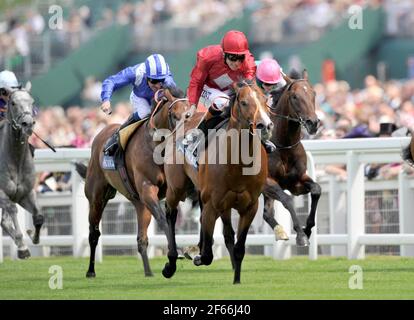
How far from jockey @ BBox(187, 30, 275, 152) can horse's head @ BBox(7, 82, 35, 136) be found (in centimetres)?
213

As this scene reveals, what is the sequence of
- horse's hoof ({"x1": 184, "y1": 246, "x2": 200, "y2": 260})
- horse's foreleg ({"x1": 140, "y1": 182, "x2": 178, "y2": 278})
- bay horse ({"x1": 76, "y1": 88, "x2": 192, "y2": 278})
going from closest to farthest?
horse's foreleg ({"x1": 140, "y1": 182, "x2": 178, "y2": 278}), horse's hoof ({"x1": 184, "y1": 246, "x2": 200, "y2": 260}), bay horse ({"x1": 76, "y1": 88, "x2": 192, "y2": 278})

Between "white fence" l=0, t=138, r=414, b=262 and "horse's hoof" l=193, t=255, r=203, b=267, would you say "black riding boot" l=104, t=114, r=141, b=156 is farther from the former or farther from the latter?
"white fence" l=0, t=138, r=414, b=262

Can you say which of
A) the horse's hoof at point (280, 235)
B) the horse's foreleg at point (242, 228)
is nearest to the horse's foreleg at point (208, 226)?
the horse's foreleg at point (242, 228)

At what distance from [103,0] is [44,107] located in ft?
11.8

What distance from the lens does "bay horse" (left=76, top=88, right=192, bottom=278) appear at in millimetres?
12438

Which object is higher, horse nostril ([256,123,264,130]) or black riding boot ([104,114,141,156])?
black riding boot ([104,114,141,156])

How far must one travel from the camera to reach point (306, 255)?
49.7 feet

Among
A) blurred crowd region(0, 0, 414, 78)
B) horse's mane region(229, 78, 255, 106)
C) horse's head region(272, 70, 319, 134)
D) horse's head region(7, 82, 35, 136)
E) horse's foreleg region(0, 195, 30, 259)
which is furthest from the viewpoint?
blurred crowd region(0, 0, 414, 78)

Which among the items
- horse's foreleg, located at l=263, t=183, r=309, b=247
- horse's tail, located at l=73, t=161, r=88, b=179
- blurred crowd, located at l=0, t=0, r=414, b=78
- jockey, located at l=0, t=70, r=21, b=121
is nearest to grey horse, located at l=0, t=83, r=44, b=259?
jockey, located at l=0, t=70, r=21, b=121

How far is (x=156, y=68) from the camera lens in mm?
12992
